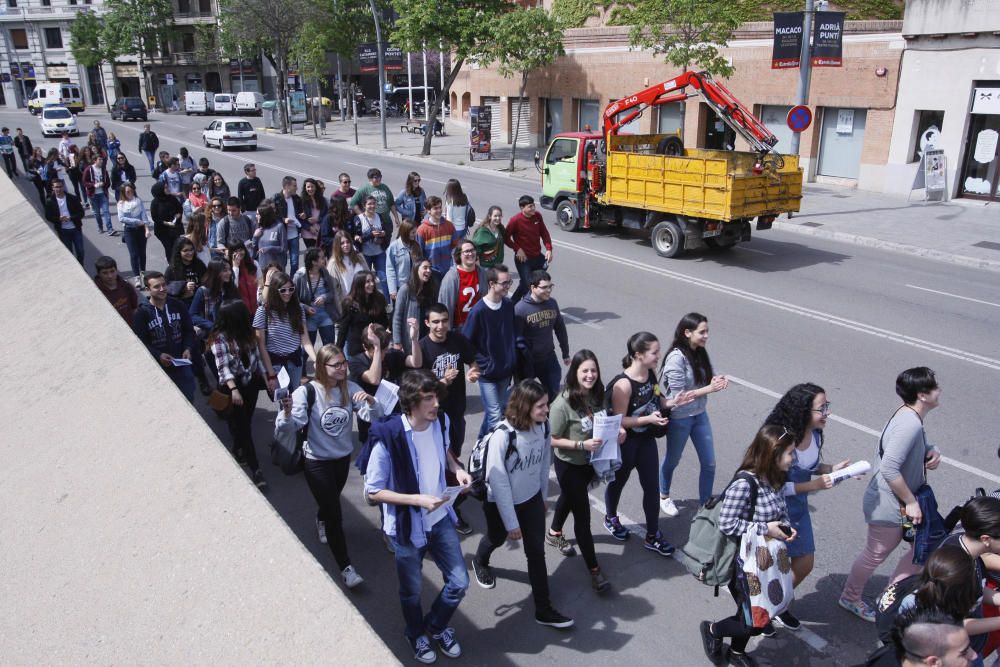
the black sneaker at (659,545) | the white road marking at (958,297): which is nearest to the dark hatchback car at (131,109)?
the white road marking at (958,297)

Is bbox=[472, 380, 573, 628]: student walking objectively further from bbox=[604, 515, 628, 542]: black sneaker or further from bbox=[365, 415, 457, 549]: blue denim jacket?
bbox=[604, 515, 628, 542]: black sneaker

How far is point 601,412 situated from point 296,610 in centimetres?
247

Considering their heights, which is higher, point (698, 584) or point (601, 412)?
point (601, 412)

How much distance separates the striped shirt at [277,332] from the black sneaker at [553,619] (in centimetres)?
340

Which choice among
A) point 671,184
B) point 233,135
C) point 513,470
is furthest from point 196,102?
point 513,470

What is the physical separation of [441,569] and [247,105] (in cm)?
6355

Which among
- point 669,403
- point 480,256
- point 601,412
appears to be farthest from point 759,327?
point 601,412

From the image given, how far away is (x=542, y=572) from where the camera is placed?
187 inches

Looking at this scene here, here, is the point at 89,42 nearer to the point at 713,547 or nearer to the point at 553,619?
the point at 553,619

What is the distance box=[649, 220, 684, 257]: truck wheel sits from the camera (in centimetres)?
1457

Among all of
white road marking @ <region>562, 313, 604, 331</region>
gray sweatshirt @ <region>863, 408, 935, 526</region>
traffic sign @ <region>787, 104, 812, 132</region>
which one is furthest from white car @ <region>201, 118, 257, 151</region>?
gray sweatshirt @ <region>863, 408, 935, 526</region>

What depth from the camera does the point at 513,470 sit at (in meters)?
4.59

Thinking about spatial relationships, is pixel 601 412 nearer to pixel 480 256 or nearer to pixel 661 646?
pixel 661 646

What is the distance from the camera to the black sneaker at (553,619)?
15.7 ft
